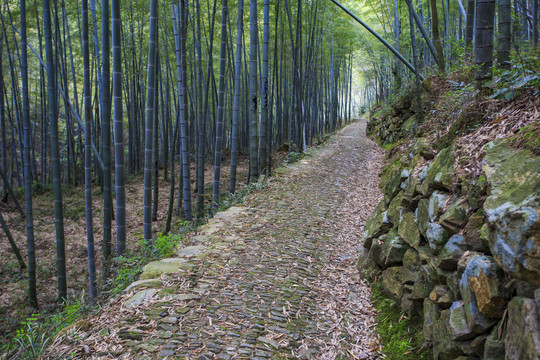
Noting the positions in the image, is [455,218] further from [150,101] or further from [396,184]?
[150,101]

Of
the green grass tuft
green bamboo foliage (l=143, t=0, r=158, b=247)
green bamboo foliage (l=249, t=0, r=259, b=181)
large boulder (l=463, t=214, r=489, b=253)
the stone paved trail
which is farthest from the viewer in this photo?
green bamboo foliage (l=249, t=0, r=259, b=181)

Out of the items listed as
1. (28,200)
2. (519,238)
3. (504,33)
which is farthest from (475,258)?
(28,200)

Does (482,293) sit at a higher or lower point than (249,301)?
higher

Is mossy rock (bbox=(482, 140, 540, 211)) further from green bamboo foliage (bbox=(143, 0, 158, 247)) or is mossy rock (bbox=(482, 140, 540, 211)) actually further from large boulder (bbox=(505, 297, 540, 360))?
green bamboo foliage (bbox=(143, 0, 158, 247))

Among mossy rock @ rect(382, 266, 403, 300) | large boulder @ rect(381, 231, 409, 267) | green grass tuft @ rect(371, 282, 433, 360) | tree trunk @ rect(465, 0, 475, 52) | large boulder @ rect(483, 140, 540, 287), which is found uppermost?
tree trunk @ rect(465, 0, 475, 52)

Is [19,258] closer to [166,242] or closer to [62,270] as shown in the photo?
[62,270]

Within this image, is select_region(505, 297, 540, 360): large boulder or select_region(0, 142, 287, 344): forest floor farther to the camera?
select_region(0, 142, 287, 344): forest floor

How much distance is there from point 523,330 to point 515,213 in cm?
39

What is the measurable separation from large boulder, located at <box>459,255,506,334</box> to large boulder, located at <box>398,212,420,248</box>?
2.33 ft

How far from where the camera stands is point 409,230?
7.74 ft

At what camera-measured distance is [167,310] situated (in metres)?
2.17

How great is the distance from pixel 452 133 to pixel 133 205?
8.17 meters

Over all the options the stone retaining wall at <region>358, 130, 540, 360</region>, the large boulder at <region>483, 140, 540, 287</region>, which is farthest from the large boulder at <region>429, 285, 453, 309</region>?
the large boulder at <region>483, 140, 540, 287</region>

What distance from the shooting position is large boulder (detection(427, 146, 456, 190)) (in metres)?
2.00
